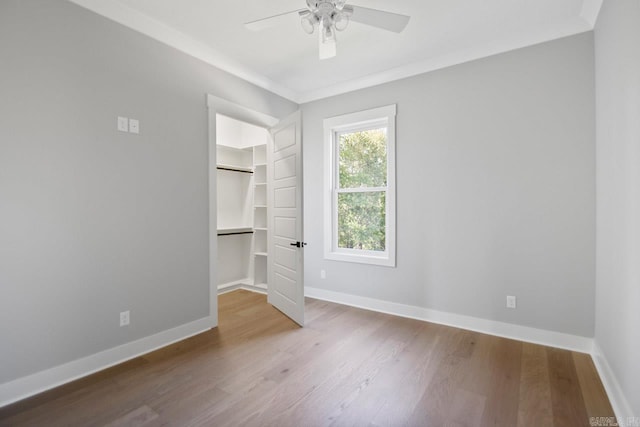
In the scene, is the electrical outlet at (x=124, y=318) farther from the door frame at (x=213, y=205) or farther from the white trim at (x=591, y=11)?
the white trim at (x=591, y=11)

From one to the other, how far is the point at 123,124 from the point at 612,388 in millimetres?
3917

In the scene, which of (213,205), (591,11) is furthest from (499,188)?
(213,205)

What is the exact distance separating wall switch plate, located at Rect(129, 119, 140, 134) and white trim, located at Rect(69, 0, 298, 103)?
29.7 inches

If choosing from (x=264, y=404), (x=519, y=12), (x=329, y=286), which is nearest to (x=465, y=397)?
(x=264, y=404)

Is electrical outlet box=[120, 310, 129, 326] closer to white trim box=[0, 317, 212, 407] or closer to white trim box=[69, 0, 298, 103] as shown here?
white trim box=[0, 317, 212, 407]

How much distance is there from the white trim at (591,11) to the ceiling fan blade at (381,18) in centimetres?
153

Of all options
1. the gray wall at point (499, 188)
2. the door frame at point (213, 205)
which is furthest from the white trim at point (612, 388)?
the door frame at point (213, 205)

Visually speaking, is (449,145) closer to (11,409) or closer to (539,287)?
(539,287)

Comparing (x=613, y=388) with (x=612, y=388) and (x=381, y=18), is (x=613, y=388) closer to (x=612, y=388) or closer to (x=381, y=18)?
(x=612, y=388)

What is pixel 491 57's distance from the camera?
2959 millimetres

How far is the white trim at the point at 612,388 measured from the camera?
1.68 m

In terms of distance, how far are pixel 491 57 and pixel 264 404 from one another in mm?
3525

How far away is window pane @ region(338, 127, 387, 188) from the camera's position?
374cm

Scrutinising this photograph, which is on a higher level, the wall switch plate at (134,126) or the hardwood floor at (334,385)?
the wall switch plate at (134,126)
